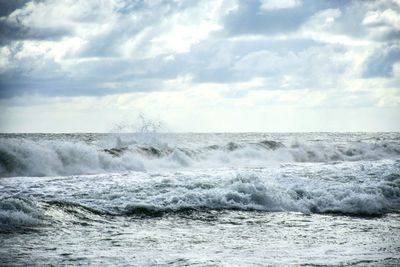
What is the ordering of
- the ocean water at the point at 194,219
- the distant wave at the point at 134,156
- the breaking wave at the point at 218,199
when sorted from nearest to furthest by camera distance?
1. the ocean water at the point at 194,219
2. the breaking wave at the point at 218,199
3. the distant wave at the point at 134,156

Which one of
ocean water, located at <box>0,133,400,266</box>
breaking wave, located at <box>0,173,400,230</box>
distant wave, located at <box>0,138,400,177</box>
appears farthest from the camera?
distant wave, located at <box>0,138,400,177</box>

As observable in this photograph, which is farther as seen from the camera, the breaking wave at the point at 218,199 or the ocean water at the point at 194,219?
the breaking wave at the point at 218,199

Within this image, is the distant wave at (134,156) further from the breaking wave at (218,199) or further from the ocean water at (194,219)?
the breaking wave at (218,199)

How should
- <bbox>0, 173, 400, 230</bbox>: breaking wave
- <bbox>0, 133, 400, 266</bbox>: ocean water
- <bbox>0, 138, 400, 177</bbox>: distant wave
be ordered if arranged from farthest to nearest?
<bbox>0, 138, 400, 177</bbox>: distant wave → <bbox>0, 173, 400, 230</bbox>: breaking wave → <bbox>0, 133, 400, 266</bbox>: ocean water

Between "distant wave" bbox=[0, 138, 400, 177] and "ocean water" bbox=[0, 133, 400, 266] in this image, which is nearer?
"ocean water" bbox=[0, 133, 400, 266]

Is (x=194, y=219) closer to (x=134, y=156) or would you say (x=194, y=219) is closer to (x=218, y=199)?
(x=218, y=199)

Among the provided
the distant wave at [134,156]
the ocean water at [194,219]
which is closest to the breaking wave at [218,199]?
the ocean water at [194,219]

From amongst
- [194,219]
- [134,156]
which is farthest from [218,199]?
[134,156]

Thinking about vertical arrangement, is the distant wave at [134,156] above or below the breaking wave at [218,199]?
above

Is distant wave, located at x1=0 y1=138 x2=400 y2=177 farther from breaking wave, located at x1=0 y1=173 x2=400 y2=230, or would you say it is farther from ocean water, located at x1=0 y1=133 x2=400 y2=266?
breaking wave, located at x1=0 y1=173 x2=400 y2=230

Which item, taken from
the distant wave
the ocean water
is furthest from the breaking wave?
the distant wave

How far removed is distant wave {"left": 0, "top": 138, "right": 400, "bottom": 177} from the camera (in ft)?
65.8

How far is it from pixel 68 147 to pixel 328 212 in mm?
14540

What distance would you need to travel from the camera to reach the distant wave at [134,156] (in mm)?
20047
